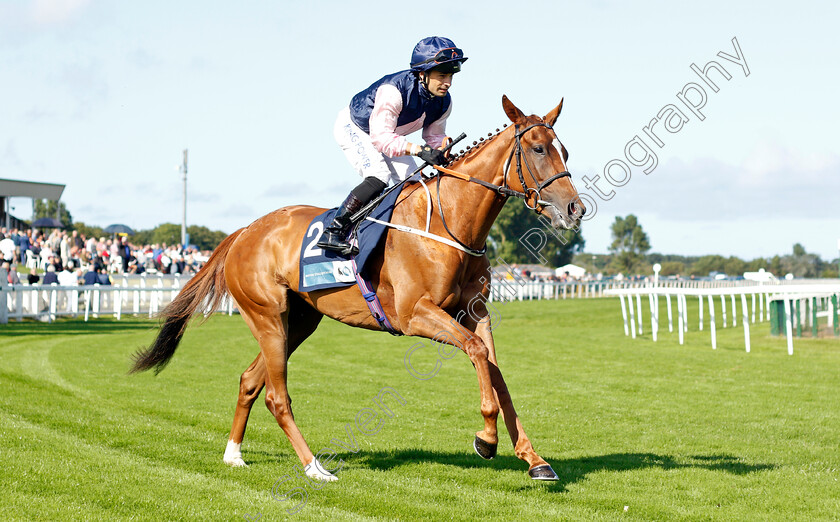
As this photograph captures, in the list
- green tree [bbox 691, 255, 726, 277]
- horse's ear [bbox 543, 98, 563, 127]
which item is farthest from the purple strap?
green tree [bbox 691, 255, 726, 277]

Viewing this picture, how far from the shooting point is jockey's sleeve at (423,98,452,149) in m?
5.56

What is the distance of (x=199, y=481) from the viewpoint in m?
4.91

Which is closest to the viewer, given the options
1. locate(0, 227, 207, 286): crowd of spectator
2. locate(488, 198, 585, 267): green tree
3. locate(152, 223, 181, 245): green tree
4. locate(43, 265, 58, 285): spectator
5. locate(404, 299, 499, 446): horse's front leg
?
locate(404, 299, 499, 446): horse's front leg

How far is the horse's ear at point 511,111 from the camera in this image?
493 centimetres

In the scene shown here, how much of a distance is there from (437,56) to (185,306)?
299 centimetres

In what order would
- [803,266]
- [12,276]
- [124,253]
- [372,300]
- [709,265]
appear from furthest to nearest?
[709,265]
[803,266]
[124,253]
[12,276]
[372,300]

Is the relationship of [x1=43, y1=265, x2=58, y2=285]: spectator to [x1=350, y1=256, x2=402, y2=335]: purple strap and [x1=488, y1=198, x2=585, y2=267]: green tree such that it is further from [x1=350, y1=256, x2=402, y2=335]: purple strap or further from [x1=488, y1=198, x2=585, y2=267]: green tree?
[x1=488, y1=198, x2=585, y2=267]: green tree

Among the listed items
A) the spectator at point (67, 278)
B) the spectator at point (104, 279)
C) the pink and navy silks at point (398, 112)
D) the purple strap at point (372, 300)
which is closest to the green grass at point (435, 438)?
the purple strap at point (372, 300)

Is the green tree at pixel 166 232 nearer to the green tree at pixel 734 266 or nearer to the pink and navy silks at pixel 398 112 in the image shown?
the green tree at pixel 734 266

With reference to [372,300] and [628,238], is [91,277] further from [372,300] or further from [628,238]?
[628,238]

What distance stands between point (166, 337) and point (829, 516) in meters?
4.90

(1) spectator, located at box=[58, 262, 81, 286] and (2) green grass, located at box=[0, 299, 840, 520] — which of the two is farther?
(1) spectator, located at box=[58, 262, 81, 286]

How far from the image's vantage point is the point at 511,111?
4.95 meters

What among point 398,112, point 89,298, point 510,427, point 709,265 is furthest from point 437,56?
point 709,265
